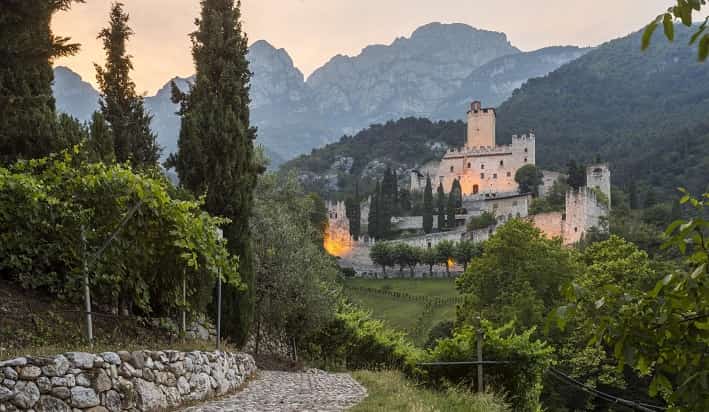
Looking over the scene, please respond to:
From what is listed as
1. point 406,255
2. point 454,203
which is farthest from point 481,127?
point 406,255

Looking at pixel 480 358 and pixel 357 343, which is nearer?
pixel 480 358

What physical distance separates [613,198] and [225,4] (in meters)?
78.7

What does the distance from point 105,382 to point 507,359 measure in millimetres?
6730

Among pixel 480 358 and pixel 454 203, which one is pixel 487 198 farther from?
pixel 480 358

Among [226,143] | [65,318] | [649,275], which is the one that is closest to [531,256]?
[649,275]

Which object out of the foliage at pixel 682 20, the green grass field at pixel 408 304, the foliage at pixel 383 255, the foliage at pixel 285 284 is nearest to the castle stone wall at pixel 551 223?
the green grass field at pixel 408 304

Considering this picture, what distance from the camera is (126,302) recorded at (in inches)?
428

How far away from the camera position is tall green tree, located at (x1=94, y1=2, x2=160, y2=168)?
60.6 feet

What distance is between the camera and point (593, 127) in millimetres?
149750

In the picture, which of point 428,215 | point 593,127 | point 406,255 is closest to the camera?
point 406,255

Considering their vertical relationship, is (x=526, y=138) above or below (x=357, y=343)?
above

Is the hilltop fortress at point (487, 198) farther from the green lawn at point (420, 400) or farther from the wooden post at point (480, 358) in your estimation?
the green lawn at point (420, 400)

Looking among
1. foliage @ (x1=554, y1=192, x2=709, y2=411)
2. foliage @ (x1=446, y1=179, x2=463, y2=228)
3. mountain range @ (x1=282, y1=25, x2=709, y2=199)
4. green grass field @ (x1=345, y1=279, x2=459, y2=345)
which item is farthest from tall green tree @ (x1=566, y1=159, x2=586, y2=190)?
foliage @ (x1=554, y1=192, x2=709, y2=411)

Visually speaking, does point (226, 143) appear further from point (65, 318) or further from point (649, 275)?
point (649, 275)
